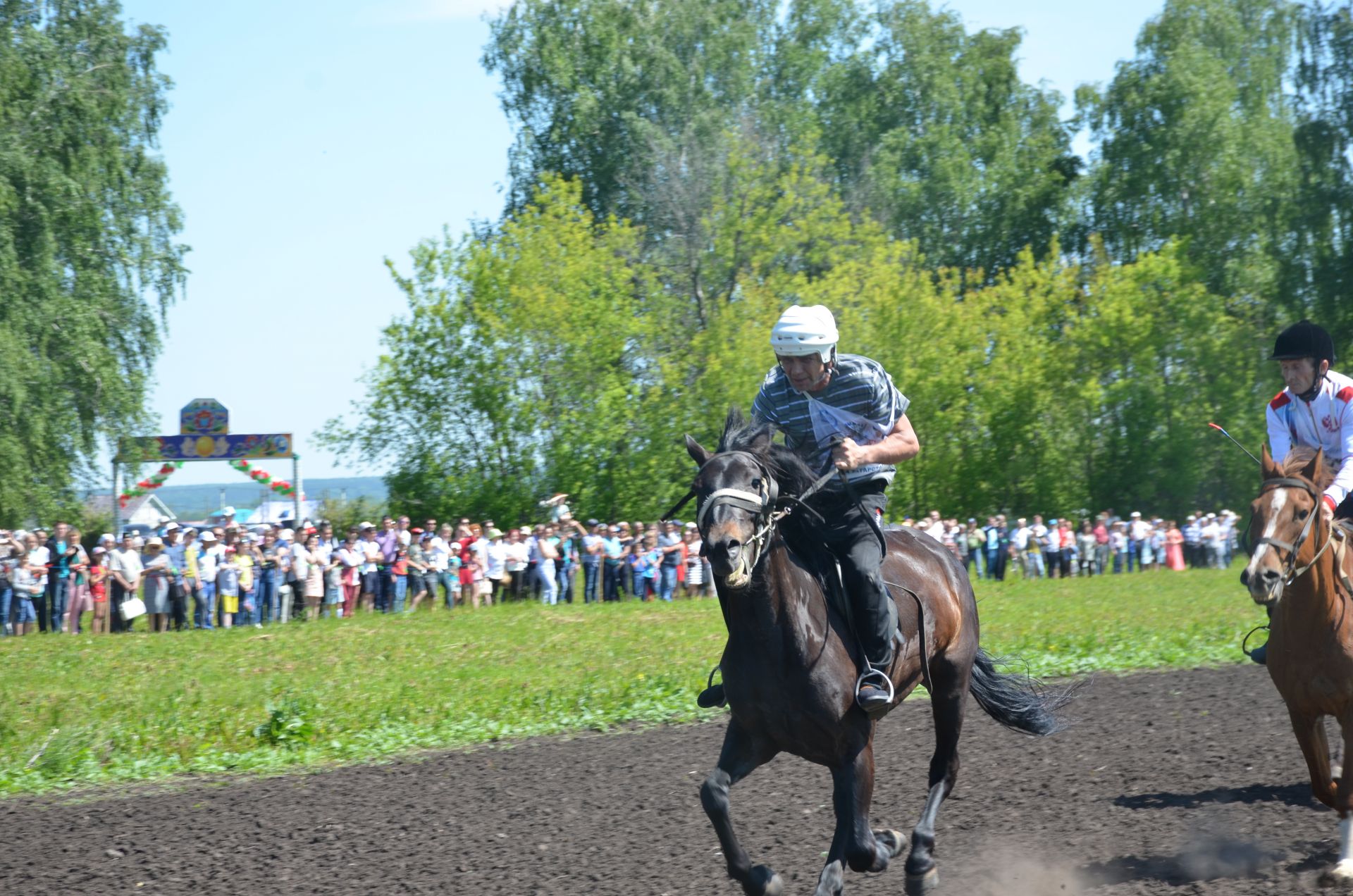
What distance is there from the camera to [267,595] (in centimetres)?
2055

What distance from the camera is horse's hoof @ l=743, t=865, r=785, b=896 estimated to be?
5.50 m

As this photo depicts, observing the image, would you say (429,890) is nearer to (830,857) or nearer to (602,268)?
(830,857)

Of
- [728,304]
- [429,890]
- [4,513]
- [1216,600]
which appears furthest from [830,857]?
[728,304]

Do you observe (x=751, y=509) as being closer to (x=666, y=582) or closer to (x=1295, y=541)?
(x=1295, y=541)

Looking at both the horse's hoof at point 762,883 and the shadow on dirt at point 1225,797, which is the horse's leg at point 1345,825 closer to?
the shadow on dirt at point 1225,797

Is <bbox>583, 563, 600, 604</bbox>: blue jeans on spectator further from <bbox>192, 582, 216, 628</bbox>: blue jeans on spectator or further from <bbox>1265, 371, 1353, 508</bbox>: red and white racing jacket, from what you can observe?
<bbox>1265, 371, 1353, 508</bbox>: red and white racing jacket

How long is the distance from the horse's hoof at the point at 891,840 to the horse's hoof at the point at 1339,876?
198cm

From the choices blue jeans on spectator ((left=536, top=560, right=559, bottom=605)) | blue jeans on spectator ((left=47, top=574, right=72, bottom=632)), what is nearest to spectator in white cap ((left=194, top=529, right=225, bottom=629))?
blue jeans on spectator ((left=47, top=574, right=72, bottom=632))

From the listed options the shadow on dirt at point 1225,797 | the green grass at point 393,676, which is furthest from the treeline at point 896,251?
the shadow on dirt at point 1225,797

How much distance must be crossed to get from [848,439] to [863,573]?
648 mm

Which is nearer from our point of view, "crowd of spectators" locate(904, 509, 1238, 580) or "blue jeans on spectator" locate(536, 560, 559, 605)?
"blue jeans on spectator" locate(536, 560, 559, 605)

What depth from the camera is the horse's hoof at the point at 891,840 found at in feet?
19.6

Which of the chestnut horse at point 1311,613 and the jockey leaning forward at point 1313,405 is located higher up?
the jockey leaning forward at point 1313,405

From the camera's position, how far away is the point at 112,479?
32219mm
